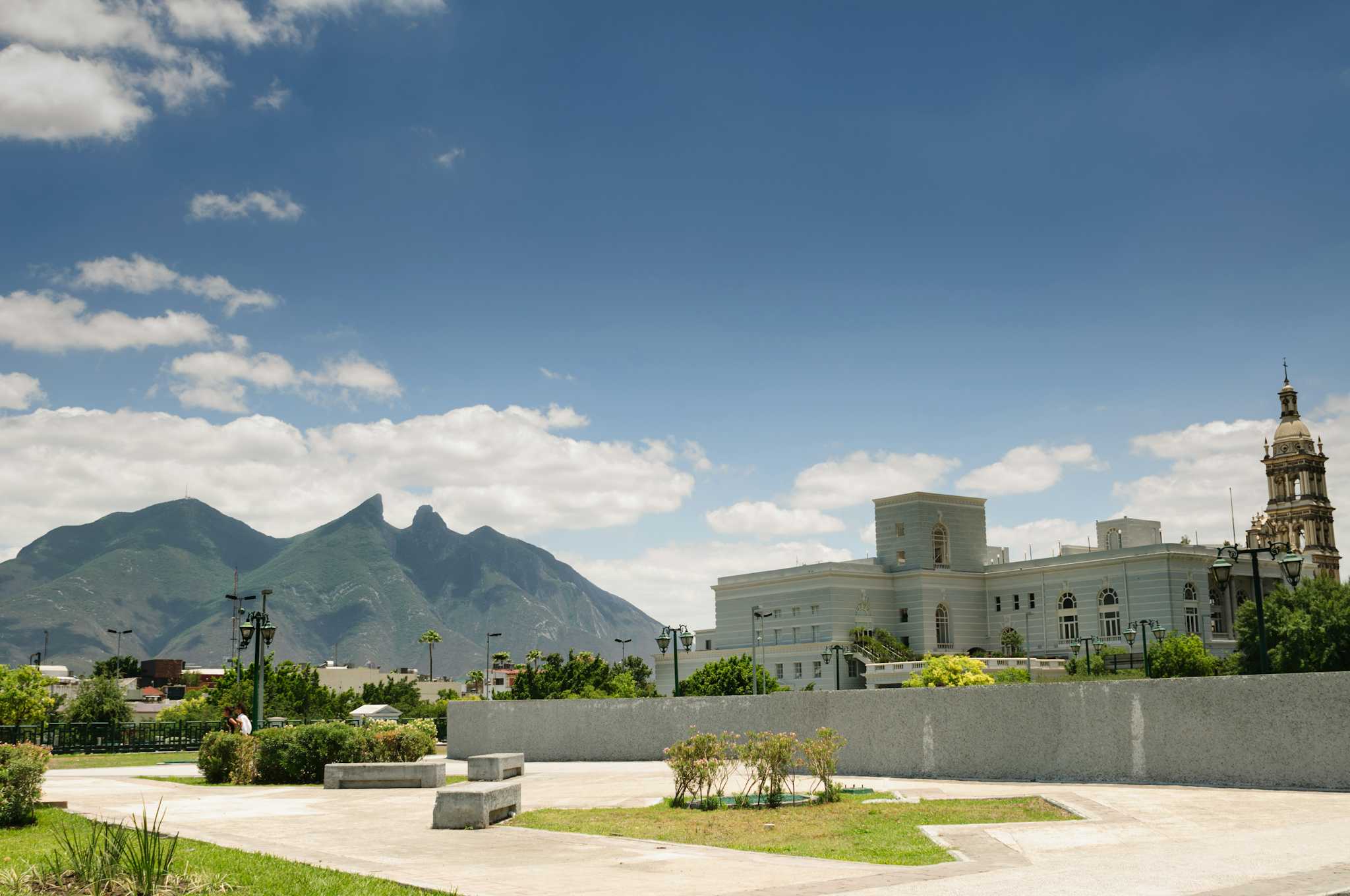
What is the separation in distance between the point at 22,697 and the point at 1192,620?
8472cm

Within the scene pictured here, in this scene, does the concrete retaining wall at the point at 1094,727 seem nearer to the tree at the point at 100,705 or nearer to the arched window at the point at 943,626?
the tree at the point at 100,705

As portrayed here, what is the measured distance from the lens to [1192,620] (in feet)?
298

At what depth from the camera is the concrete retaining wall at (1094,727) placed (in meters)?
18.4

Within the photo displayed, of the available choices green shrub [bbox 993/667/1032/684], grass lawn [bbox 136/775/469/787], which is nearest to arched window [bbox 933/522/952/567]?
green shrub [bbox 993/667/1032/684]

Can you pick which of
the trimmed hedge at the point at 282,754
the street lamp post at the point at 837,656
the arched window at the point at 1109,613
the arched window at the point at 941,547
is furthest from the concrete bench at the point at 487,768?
the arched window at the point at 941,547

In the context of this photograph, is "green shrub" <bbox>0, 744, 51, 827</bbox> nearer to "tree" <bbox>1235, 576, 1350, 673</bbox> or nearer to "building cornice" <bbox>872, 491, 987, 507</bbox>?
"tree" <bbox>1235, 576, 1350, 673</bbox>

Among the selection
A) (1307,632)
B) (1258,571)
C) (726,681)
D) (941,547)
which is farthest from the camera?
(941,547)

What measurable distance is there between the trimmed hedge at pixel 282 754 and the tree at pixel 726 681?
53.4 meters

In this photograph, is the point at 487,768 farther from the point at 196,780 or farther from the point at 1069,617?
the point at 1069,617

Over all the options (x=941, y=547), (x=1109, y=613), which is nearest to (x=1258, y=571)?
(x=1109, y=613)

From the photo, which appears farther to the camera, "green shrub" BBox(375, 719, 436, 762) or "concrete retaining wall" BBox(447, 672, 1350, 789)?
"green shrub" BBox(375, 719, 436, 762)

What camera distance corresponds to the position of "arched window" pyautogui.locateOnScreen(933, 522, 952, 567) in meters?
109

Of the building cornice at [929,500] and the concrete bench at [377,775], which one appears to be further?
the building cornice at [929,500]

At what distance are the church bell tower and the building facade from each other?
41176mm
